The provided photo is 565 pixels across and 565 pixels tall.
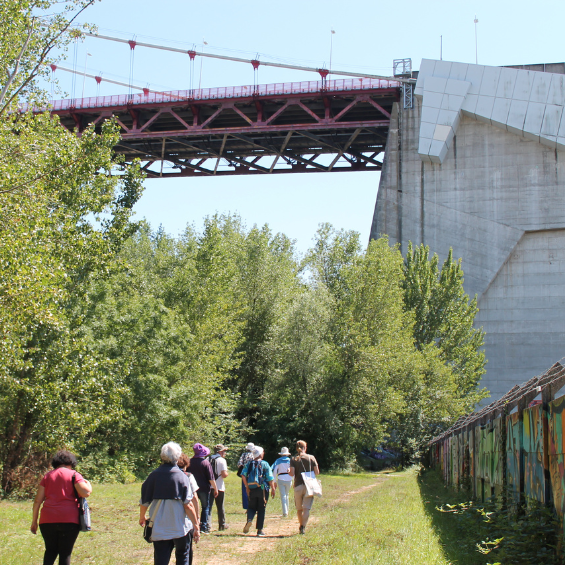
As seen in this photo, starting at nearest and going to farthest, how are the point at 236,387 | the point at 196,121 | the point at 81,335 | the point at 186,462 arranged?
the point at 186,462
the point at 81,335
the point at 236,387
the point at 196,121

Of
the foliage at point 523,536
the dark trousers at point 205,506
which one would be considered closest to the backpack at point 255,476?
the dark trousers at point 205,506

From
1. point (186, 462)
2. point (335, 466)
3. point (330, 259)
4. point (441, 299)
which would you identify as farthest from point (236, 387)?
point (186, 462)

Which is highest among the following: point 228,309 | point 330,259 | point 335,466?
point 330,259

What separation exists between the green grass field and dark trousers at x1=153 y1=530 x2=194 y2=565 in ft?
6.94

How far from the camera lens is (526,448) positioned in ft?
28.1

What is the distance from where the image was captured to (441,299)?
129ft

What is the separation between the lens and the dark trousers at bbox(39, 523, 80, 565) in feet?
21.6

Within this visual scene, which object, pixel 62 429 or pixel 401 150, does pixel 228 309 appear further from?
pixel 401 150

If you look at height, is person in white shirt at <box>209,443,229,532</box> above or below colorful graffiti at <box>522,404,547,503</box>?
below

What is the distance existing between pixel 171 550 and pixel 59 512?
1261 mm

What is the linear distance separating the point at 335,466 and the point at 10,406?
18332 millimetres

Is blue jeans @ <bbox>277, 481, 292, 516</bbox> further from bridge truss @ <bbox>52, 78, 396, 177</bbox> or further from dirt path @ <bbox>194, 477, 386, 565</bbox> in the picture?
bridge truss @ <bbox>52, 78, 396, 177</bbox>

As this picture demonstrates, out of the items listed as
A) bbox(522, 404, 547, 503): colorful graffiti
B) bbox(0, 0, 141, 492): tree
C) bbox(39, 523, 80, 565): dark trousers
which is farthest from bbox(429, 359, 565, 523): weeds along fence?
bbox(0, 0, 141, 492): tree

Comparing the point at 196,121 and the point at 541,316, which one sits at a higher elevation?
the point at 196,121
